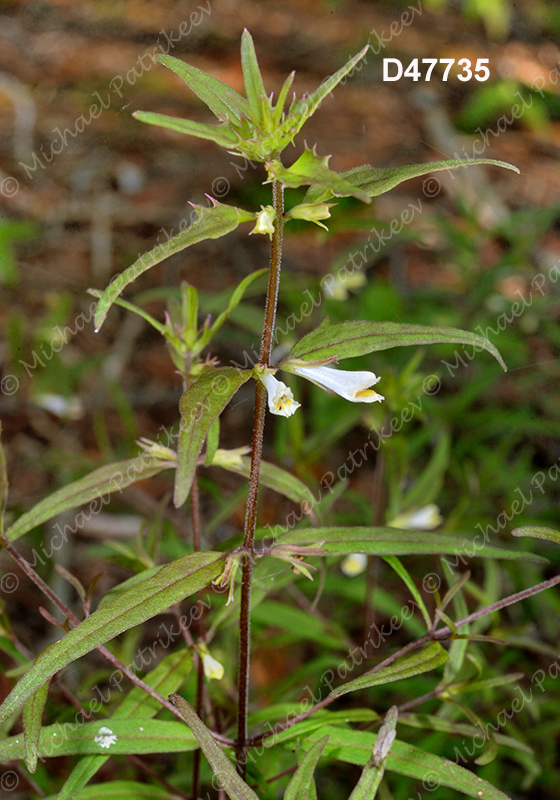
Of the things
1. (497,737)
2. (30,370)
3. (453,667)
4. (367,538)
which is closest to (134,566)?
(367,538)

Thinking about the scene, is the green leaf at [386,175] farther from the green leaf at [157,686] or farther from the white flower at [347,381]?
the green leaf at [157,686]

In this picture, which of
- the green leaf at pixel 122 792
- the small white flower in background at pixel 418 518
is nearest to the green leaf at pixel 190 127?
the green leaf at pixel 122 792

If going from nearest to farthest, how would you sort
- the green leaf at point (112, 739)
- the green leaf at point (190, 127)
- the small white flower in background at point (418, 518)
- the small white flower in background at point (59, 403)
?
1. the green leaf at point (190, 127)
2. the green leaf at point (112, 739)
3. the small white flower in background at point (418, 518)
4. the small white flower in background at point (59, 403)

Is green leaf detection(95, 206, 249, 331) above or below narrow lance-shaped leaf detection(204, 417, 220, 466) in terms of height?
above

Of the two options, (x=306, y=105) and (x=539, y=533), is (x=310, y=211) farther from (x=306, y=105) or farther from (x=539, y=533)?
(x=539, y=533)

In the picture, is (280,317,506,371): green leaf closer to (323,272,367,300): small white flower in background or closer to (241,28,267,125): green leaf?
(241,28,267,125): green leaf

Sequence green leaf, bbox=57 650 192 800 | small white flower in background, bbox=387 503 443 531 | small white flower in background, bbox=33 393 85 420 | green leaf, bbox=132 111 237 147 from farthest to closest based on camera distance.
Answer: small white flower in background, bbox=33 393 85 420
small white flower in background, bbox=387 503 443 531
green leaf, bbox=57 650 192 800
green leaf, bbox=132 111 237 147

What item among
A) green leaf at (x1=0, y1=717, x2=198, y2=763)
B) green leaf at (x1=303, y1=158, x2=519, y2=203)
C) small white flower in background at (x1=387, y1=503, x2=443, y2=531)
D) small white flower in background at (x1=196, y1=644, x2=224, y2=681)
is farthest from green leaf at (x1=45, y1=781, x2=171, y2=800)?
green leaf at (x1=303, y1=158, x2=519, y2=203)
